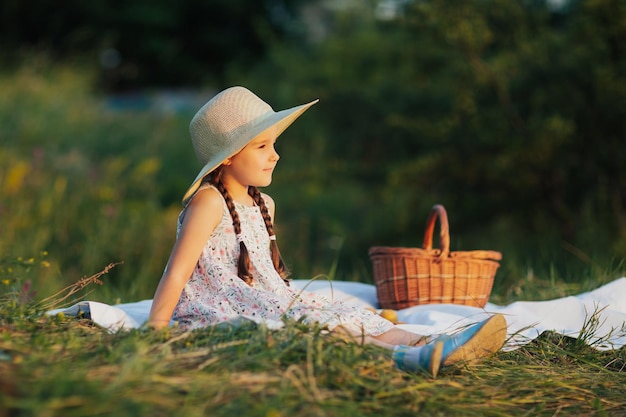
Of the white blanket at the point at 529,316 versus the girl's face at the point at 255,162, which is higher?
the girl's face at the point at 255,162

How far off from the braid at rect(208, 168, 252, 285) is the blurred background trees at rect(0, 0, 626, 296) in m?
2.27

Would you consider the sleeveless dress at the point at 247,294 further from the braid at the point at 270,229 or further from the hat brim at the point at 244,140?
the hat brim at the point at 244,140

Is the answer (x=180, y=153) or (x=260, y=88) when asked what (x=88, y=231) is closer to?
(x=180, y=153)

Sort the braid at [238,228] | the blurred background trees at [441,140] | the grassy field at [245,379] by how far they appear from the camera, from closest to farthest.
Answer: the grassy field at [245,379]
the braid at [238,228]
the blurred background trees at [441,140]

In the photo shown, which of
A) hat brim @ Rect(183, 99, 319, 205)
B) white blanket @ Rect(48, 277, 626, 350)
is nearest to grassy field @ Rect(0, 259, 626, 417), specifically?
white blanket @ Rect(48, 277, 626, 350)

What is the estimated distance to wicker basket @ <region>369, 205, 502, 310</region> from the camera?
4.69 m

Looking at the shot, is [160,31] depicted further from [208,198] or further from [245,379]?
[245,379]

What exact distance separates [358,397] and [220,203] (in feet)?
4.40

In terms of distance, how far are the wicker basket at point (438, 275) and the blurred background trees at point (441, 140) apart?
0.85 meters

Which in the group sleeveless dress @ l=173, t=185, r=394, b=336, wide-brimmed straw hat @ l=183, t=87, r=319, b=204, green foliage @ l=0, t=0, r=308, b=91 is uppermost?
green foliage @ l=0, t=0, r=308, b=91

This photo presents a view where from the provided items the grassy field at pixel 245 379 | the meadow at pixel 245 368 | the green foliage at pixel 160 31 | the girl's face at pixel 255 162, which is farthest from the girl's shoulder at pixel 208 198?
the green foliage at pixel 160 31

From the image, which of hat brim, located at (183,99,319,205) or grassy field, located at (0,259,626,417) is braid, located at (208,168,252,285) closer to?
hat brim, located at (183,99,319,205)

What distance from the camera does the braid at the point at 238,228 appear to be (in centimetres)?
373

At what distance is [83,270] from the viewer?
250 inches
